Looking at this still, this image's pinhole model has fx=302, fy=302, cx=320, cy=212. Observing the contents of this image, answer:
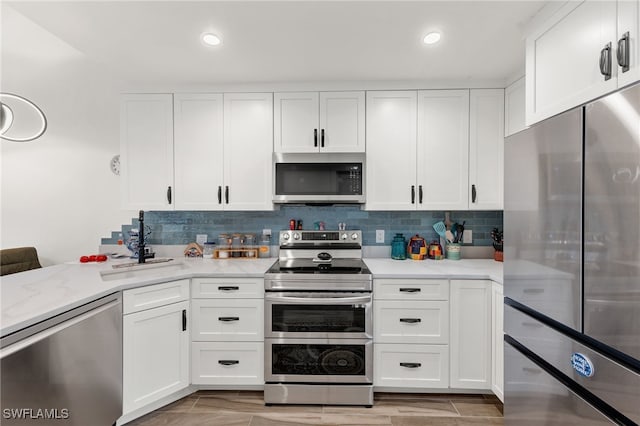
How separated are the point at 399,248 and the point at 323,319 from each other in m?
0.95

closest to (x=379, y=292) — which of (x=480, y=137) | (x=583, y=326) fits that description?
(x=583, y=326)

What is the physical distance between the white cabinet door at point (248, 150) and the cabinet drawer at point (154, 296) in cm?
75

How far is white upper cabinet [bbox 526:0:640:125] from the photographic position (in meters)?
1.10

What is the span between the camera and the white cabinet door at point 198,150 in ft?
8.32

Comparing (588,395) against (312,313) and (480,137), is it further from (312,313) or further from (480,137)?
(480,137)

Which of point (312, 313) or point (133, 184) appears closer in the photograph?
point (312, 313)

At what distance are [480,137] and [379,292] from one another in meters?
1.50

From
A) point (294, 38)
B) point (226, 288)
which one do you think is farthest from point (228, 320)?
point (294, 38)

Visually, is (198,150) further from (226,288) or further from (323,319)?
(323,319)

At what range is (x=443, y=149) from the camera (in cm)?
247

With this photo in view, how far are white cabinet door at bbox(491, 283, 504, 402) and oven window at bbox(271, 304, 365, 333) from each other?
2.89ft

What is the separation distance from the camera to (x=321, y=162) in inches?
97.3

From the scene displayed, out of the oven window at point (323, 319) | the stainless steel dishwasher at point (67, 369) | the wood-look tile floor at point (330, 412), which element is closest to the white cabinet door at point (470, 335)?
the wood-look tile floor at point (330, 412)

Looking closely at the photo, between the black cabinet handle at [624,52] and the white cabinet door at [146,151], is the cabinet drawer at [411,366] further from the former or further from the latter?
the white cabinet door at [146,151]
